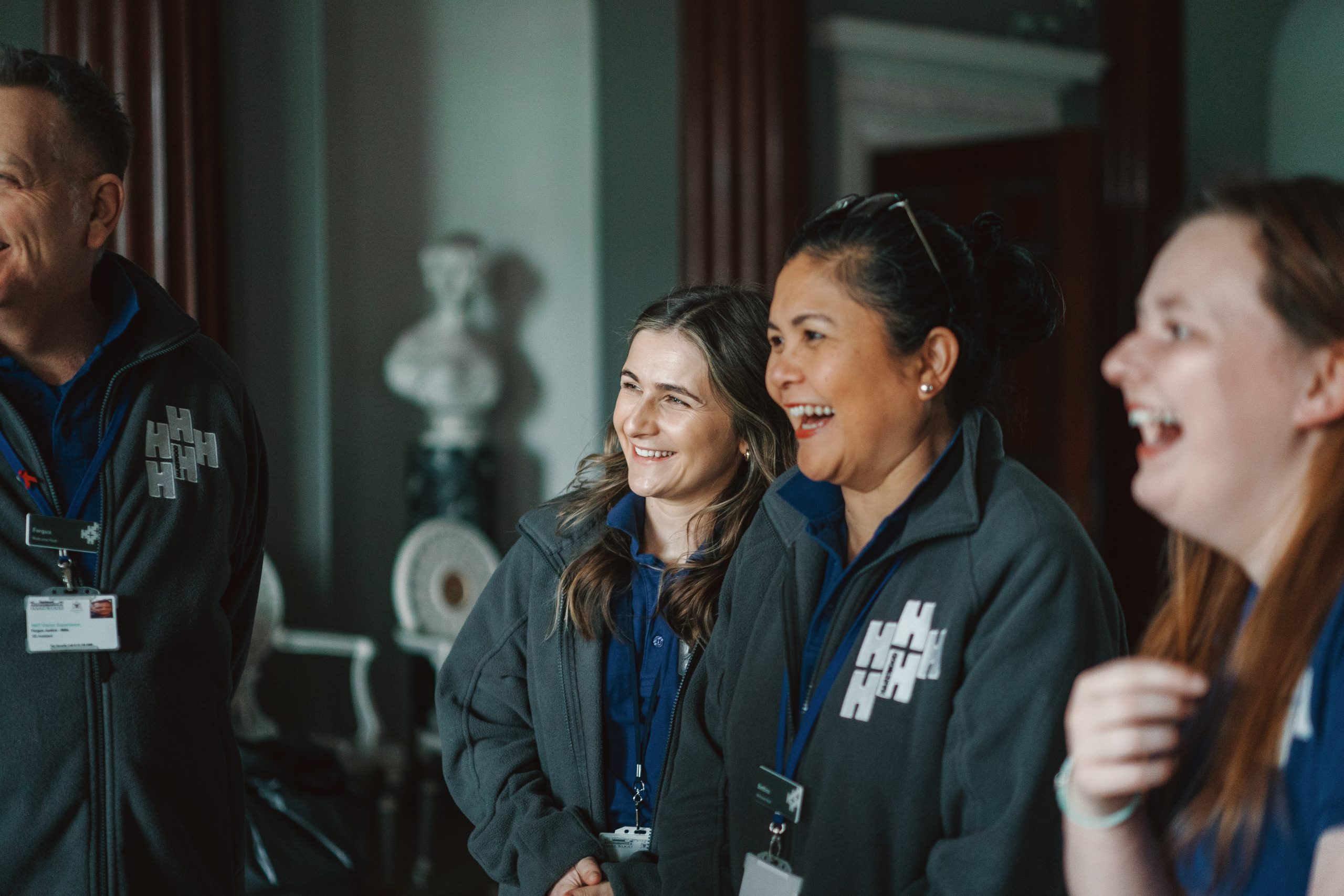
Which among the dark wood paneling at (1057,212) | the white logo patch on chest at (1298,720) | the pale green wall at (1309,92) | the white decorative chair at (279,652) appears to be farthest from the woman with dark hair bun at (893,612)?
the pale green wall at (1309,92)

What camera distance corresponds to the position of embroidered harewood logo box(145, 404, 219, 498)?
1689 millimetres

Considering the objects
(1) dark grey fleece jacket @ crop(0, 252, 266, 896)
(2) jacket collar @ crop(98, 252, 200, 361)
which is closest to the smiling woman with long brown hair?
(1) dark grey fleece jacket @ crop(0, 252, 266, 896)

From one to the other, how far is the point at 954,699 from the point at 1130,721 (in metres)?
0.39

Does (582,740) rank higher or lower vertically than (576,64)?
lower

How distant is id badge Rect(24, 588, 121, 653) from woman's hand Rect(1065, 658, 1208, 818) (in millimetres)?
1255

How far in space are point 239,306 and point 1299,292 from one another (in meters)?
3.67

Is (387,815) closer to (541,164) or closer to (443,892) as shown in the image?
(443,892)

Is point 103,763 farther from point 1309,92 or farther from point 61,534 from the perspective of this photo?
point 1309,92

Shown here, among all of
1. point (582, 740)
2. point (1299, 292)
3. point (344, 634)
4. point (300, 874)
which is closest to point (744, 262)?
point (344, 634)

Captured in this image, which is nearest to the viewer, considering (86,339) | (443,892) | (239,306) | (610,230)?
(86,339)

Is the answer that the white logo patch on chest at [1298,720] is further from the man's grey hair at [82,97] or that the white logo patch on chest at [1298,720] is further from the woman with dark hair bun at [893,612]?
the man's grey hair at [82,97]

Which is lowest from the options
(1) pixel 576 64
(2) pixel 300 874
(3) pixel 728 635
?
(2) pixel 300 874

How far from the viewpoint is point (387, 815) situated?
12.8ft

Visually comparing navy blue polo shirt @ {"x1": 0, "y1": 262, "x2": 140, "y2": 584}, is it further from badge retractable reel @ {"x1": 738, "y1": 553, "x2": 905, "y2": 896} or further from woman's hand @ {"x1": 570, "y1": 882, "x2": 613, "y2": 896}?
badge retractable reel @ {"x1": 738, "y1": 553, "x2": 905, "y2": 896}
